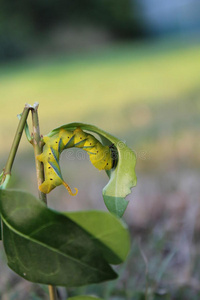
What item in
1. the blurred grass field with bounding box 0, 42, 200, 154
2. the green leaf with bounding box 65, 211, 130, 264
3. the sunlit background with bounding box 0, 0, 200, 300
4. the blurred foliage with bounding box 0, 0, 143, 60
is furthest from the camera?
the blurred foliage with bounding box 0, 0, 143, 60

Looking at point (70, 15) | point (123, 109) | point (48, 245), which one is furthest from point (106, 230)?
point (70, 15)

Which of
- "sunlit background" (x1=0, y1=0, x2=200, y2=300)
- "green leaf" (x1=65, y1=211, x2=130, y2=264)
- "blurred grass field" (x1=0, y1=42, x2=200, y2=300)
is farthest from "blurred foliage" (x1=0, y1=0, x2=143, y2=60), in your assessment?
"green leaf" (x1=65, y1=211, x2=130, y2=264)

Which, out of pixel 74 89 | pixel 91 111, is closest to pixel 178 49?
pixel 74 89

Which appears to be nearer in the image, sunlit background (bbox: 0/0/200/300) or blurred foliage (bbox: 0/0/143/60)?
sunlit background (bbox: 0/0/200/300)

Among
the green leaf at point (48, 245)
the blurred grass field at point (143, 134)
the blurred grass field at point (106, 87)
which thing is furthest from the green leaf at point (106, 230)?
the blurred grass field at point (106, 87)

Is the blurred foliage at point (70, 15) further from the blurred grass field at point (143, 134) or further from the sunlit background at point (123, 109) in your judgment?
the blurred grass field at point (143, 134)

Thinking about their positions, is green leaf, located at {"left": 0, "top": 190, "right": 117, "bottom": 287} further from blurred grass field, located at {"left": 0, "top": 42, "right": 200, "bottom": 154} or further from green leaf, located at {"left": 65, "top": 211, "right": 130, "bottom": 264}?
blurred grass field, located at {"left": 0, "top": 42, "right": 200, "bottom": 154}

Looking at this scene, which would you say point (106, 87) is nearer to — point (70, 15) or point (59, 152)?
point (59, 152)
